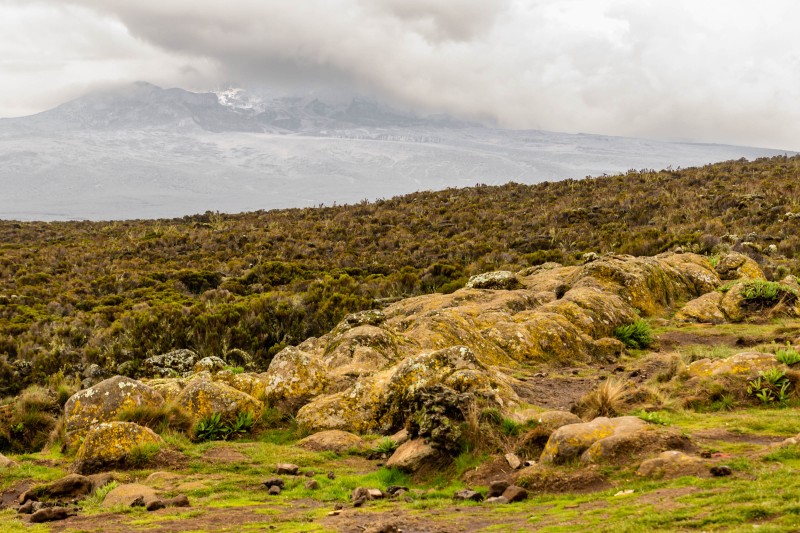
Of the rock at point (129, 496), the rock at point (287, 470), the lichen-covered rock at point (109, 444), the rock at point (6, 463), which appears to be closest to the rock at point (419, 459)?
the rock at point (287, 470)

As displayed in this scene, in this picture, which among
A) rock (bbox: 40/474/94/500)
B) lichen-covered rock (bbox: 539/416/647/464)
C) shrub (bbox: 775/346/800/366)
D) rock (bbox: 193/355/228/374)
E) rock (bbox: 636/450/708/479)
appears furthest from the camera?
rock (bbox: 193/355/228/374)

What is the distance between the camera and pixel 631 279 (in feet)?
57.3

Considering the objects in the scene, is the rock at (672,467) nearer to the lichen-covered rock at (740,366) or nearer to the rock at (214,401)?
the lichen-covered rock at (740,366)

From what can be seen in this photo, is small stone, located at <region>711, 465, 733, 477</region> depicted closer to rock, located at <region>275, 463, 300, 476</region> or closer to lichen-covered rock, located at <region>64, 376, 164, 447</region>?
rock, located at <region>275, 463, 300, 476</region>

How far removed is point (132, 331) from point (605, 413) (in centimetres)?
1606

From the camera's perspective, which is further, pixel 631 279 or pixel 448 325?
pixel 631 279

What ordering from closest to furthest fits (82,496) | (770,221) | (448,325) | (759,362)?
(82,496) → (759,362) → (448,325) → (770,221)

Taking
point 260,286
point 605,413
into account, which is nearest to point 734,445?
point 605,413

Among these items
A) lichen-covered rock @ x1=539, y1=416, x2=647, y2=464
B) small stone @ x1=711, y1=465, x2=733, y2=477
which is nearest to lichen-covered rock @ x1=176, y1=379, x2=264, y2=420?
lichen-covered rock @ x1=539, y1=416, x2=647, y2=464

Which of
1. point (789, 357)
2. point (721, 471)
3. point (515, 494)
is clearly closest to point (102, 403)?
point (515, 494)

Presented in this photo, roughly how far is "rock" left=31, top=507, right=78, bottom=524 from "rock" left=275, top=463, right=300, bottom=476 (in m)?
2.35

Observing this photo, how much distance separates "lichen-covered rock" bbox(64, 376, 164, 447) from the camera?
9016 mm

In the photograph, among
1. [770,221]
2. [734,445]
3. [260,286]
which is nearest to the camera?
[734,445]

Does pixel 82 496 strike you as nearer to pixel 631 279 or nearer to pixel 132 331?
pixel 132 331
